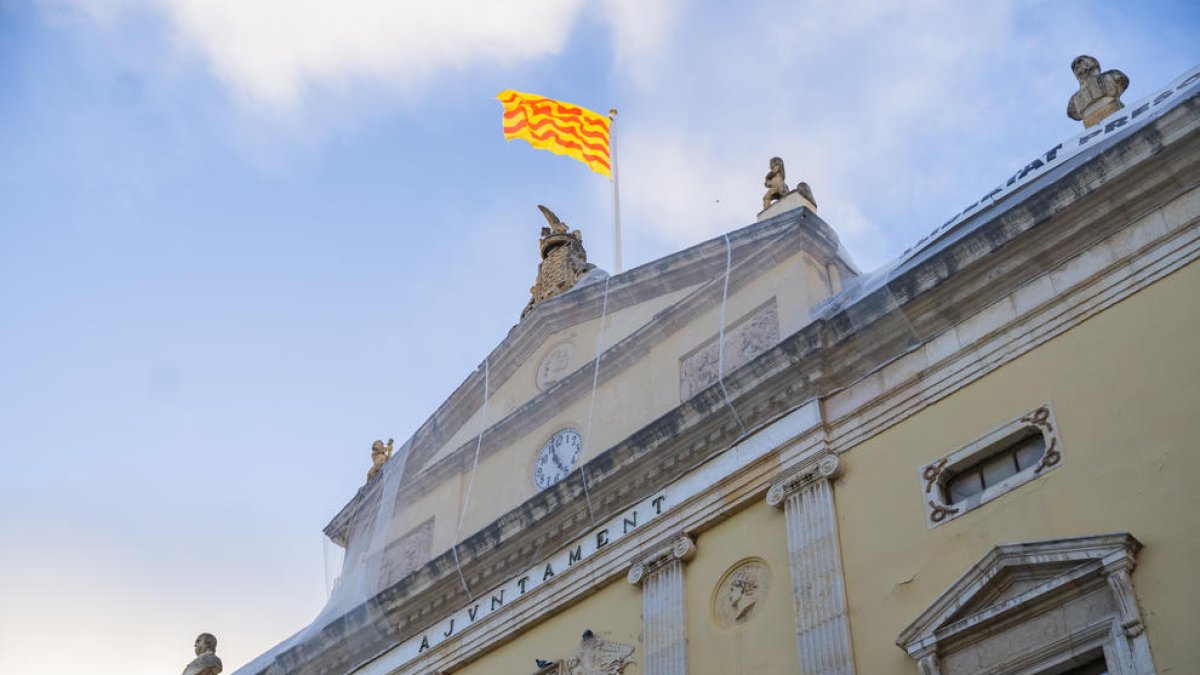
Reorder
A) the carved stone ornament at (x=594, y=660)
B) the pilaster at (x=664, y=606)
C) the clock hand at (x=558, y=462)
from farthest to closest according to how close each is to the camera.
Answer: the clock hand at (x=558, y=462) → the carved stone ornament at (x=594, y=660) → the pilaster at (x=664, y=606)

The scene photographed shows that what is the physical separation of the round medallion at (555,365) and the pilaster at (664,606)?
4.53m

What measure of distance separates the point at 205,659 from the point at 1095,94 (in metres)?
15.2

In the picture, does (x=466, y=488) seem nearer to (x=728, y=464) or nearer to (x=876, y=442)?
(x=728, y=464)

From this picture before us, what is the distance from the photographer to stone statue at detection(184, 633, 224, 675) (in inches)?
890

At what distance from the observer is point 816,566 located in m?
14.4

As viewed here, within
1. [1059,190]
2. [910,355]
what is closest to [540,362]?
[910,355]

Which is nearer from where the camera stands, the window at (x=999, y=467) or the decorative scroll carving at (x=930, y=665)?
the decorative scroll carving at (x=930, y=665)

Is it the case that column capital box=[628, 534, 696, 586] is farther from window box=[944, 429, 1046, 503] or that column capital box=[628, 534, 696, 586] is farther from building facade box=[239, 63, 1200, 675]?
window box=[944, 429, 1046, 503]

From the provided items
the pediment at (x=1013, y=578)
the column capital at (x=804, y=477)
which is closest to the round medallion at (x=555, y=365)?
the column capital at (x=804, y=477)

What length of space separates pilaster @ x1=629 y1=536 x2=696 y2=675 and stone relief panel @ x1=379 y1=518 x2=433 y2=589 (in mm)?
5157

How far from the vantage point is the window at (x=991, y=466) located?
13.2 metres

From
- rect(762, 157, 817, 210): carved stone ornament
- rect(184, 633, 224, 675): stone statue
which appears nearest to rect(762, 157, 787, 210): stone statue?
rect(762, 157, 817, 210): carved stone ornament

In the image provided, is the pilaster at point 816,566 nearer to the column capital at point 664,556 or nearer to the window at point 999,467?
the column capital at point 664,556

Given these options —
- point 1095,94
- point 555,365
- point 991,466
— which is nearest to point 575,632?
point 555,365
